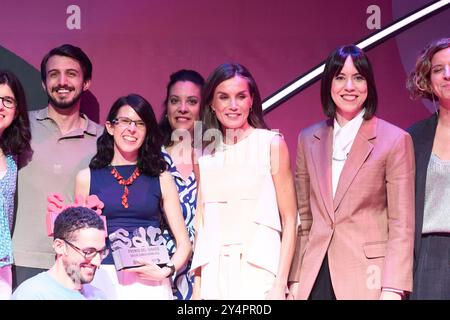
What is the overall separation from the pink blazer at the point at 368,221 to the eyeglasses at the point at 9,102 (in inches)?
65.7

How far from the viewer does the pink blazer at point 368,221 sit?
136 inches

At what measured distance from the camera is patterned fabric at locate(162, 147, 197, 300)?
4035mm

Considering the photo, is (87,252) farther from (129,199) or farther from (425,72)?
(425,72)

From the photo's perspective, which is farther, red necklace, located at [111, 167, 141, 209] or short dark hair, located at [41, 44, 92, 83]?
short dark hair, located at [41, 44, 92, 83]

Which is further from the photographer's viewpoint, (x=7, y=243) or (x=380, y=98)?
(x=380, y=98)

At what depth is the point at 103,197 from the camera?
3850 millimetres

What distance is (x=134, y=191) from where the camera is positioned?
3.89m

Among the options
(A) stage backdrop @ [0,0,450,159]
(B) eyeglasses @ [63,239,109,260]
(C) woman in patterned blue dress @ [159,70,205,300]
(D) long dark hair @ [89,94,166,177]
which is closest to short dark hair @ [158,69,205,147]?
(C) woman in patterned blue dress @ [159,70,205,300]

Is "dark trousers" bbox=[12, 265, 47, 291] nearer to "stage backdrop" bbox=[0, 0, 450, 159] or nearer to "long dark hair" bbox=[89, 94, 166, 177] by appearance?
"long dark hair" bbox=[89, 94, 166, 177]

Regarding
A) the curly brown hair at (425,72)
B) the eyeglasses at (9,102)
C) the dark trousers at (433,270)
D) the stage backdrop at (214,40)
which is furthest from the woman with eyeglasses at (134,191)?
the curly brown hair at (425,72)

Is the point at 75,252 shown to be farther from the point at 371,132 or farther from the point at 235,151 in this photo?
the point at 371,132

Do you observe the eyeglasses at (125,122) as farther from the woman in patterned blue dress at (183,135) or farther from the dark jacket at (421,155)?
the dark jacket at (421,155)
